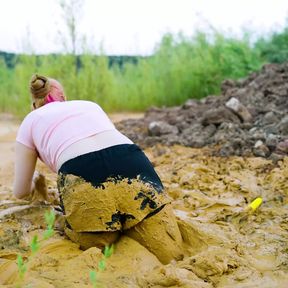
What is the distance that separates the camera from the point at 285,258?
9.07ft

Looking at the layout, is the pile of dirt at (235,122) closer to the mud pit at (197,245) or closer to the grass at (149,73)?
the mud pit at (197,245)

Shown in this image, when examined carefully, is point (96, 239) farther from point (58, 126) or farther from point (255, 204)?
point (255, 204)

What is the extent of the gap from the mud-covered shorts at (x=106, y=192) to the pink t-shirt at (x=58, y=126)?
12 cm

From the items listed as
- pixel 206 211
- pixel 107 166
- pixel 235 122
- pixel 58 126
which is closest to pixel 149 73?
pixel 235 122

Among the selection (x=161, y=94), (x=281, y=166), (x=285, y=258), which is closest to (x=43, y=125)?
(x=285, y=258)

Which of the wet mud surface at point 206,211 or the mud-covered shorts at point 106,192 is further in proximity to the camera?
the mud-covered shorts at point 106,192

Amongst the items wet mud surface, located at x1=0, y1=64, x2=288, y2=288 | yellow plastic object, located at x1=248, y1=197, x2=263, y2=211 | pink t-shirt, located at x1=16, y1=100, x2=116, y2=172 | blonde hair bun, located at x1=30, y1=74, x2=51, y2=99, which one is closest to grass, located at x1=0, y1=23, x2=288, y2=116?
wet mud surface, located at x1=0, y1=64, x2=288, y2=288

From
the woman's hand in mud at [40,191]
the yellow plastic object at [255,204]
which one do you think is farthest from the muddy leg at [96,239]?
the yellow plastic object at [255,204]

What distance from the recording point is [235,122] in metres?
5.91

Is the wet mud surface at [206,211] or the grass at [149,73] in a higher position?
the grass at [149,73]

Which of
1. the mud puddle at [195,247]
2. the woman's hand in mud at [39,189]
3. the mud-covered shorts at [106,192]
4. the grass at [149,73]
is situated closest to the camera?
the mud puddle at [195,247]

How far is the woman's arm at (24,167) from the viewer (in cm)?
291

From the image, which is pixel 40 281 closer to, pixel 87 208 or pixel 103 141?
pixel 87 208

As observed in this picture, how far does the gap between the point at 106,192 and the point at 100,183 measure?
0.05 m
